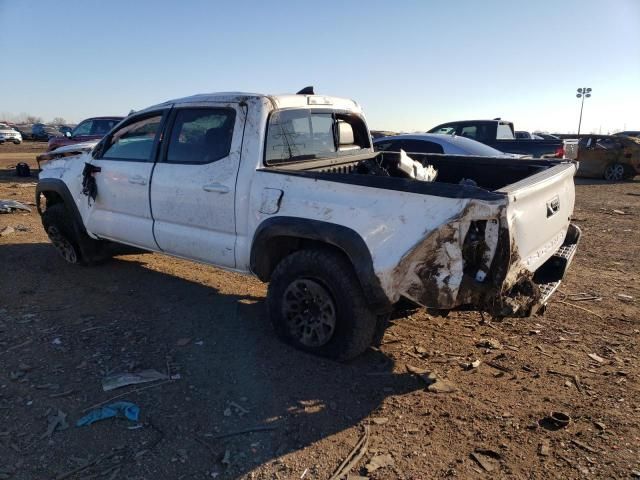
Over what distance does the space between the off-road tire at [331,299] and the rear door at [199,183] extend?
1.94 feet

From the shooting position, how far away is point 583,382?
3.48 meters

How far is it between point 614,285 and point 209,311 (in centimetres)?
426

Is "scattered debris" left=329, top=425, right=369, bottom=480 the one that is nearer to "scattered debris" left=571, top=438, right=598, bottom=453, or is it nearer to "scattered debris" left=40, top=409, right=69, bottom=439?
"scattered debris" left=571, top=438, right=598, bottom=453

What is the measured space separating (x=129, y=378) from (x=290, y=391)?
1.11m

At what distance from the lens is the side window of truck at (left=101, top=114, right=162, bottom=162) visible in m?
4.73

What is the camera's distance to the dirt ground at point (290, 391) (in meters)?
2.68

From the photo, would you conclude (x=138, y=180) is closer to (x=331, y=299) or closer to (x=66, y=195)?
(x=66, y=195)

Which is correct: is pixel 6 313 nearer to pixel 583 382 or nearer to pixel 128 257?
pixel 128 257

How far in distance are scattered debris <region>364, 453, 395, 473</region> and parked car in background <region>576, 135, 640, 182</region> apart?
55.2 ft

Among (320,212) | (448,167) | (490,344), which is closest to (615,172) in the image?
(448,167)

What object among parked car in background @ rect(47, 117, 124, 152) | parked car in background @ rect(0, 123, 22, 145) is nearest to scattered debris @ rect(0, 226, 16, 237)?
parked car in background @ rect(47, 117, 124, 152)

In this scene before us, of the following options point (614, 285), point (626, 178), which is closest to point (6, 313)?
point (614, 285)

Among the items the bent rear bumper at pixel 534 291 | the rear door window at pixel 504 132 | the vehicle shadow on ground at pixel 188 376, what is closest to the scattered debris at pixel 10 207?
the vehicle shadow on ground at pixel 188 376

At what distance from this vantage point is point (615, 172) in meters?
16.5
